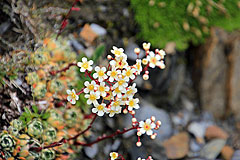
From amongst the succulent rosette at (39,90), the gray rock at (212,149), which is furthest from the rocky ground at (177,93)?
the succulent rosette at (39,90)

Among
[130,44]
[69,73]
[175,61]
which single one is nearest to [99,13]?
[130,44]

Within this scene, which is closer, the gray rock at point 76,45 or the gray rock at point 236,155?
the gray rock at point 76,45

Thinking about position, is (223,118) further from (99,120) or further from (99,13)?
(99,13)

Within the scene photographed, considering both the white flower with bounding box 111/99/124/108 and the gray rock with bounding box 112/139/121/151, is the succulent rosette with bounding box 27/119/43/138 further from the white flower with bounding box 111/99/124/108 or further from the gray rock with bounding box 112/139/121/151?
the gray rock with bounding box 112/139/121/151

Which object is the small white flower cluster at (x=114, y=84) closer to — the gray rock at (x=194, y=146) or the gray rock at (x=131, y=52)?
the gray rock at (x=131, y=52)

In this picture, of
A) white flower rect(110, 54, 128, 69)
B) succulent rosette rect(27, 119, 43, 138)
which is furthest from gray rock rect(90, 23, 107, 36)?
white flower rect(110, 54, 128, 69)

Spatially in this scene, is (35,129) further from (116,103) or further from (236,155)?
(236,155)

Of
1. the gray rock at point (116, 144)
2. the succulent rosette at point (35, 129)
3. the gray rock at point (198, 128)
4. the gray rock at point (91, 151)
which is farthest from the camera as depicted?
the gray rock at point (198, 128)
